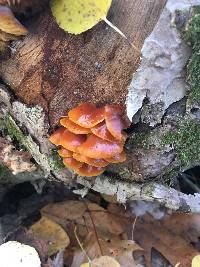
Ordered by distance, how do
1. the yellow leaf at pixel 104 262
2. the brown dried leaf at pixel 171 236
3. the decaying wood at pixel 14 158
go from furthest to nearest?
1. the brown dried leaf at pixel 171 236
2. the yellow leaf at pixel 104 262
3. the decaying wood at pixel 14 158

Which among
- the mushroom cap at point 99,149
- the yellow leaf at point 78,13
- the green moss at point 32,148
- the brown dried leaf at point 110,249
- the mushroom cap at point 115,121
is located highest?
the yellow leaf at point 78,13

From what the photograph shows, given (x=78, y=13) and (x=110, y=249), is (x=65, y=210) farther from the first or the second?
(x=78, y=13)

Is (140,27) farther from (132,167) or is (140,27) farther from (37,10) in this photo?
(132,167)

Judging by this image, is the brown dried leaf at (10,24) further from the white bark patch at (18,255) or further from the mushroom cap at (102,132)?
the white bark patch at (18,255)

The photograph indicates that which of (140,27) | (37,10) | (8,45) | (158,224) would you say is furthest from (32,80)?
(158,224)

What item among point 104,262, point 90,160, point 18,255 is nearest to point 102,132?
point 90,160

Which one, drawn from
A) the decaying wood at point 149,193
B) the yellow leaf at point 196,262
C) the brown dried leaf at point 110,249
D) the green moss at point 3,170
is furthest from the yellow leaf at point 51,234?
the yellow leaf at point 196,262
